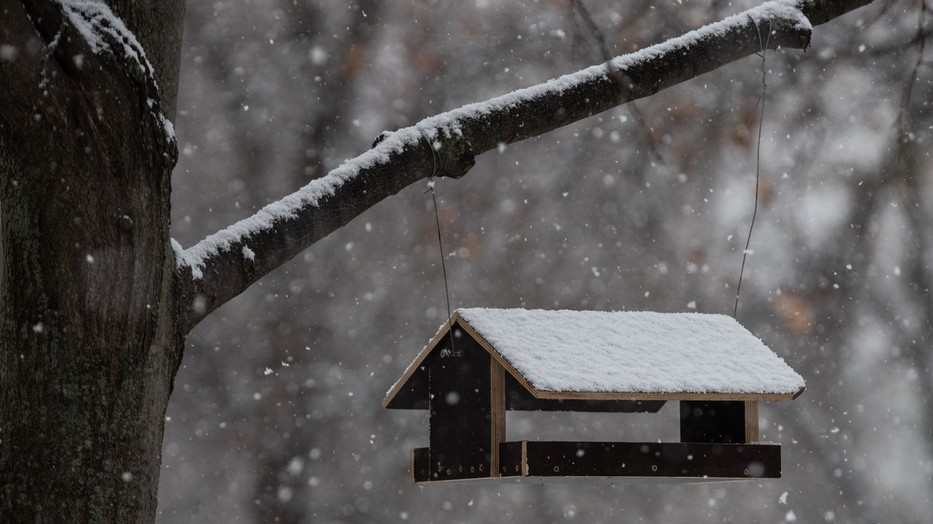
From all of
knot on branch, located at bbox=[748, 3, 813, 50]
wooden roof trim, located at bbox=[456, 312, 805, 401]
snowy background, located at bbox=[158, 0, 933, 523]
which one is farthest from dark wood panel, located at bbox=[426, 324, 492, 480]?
snowy background, located at bbox=[158, 0, 933, 523]

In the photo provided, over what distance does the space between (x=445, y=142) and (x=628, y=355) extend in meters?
1.56

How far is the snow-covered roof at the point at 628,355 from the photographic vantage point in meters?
3.32

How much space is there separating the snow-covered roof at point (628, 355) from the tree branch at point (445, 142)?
117 centimetres

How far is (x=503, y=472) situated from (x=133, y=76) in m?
2.13

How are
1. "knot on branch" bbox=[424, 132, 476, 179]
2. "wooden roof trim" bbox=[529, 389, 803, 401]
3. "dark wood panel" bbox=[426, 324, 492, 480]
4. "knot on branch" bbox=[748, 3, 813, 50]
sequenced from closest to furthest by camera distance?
"knot on branch" bbox=[424, 132, 476, 179]
"knot on branch" bbox=[748, 3, 813, 50]
"wooden roof trim" bbox=[529, 389, 803, 401]
"dark wood panel" bbox=[426, 324, 492, 480]

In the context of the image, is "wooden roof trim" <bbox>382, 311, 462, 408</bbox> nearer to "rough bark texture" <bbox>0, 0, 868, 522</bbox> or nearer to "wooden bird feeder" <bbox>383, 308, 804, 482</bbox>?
"wooden bird feeder" <bbox>383, 308, 804, 482</bbox>

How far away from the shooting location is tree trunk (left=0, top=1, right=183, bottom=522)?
1.65 m

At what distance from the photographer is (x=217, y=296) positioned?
1964 millimetres

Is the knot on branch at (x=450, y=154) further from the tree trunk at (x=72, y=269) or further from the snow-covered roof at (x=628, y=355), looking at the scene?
the snow-covered roof at (x=628, y=355)

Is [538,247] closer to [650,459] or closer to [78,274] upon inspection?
[650,459]

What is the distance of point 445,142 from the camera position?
216 centimetres

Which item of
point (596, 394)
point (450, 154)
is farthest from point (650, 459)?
point (450, 154)

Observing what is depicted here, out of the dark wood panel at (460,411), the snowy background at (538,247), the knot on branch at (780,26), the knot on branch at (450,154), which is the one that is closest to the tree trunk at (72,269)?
the knot on branch at (450,154)

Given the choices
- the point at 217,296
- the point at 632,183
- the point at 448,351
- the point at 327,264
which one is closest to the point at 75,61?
the point at 217,296
